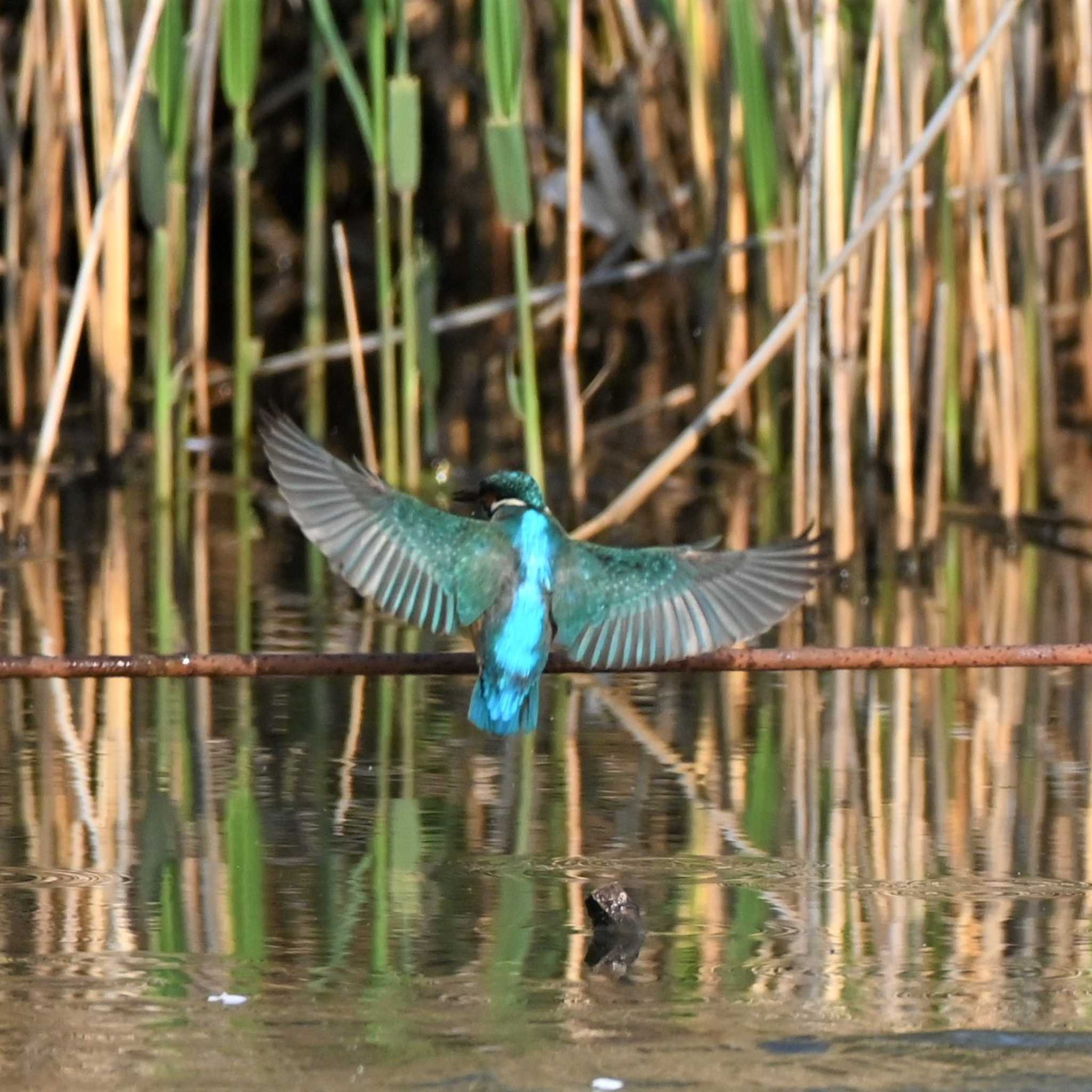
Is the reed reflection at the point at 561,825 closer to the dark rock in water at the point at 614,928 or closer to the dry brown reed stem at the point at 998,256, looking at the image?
the dark rock in water at the point at 614,928

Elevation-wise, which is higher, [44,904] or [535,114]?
[535,114]

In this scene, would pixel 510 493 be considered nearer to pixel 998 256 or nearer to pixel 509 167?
pixel 509 167

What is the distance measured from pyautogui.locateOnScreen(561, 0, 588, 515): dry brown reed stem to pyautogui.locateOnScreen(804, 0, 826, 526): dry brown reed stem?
61 centimetres

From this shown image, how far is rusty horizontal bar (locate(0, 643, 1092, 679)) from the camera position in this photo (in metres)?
3.03

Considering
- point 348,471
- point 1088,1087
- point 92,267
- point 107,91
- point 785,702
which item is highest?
point 107,91

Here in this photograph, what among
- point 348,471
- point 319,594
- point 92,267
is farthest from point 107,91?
point 348,471

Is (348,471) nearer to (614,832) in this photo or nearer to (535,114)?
(614,832)

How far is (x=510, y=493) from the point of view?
3369 mm

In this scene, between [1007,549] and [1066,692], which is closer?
[1066,692]

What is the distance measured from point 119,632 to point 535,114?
2.73 meters

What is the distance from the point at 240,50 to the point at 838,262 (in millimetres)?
1549

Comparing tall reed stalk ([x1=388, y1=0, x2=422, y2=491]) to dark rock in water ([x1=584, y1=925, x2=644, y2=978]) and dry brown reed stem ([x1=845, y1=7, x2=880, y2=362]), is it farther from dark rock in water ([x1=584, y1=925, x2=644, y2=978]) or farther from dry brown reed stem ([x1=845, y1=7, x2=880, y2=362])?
dark rock in water ([x1=584, y1=925, x2=644, y2=978])

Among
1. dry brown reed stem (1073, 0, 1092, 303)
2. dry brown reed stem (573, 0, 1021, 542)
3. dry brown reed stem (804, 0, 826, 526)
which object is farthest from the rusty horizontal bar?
dry brown reed stem (1073, 0, 1092, 303)

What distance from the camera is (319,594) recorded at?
5125 mm
